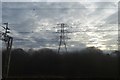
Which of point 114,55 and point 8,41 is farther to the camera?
point 114,55

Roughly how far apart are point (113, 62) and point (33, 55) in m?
10.9

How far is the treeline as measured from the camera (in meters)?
33.0

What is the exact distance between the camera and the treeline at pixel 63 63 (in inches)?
1298

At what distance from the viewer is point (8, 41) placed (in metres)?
19.9

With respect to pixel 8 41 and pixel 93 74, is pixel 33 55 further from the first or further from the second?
pixel 8 41

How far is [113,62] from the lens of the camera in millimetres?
33219

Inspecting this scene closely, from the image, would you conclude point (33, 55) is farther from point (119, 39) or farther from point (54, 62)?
point (119, 39)

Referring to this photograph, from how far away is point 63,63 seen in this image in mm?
33562

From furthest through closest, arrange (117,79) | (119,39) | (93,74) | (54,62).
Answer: (54,62) → (93,74) → (117,79) → (119,39)

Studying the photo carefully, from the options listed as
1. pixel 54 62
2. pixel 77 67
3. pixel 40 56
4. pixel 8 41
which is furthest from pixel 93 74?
pixel 8 41

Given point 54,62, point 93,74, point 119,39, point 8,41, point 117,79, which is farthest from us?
point 54,62

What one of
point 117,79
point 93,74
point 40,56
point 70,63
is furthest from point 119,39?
point 40,56

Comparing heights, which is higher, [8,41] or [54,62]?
[8,41]

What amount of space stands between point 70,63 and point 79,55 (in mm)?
1643
